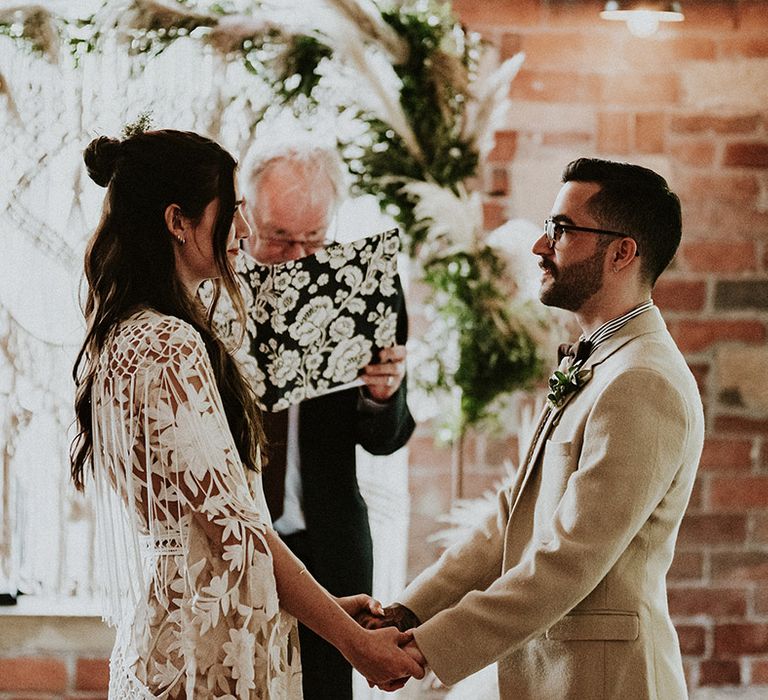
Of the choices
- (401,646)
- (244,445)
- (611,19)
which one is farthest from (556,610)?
(611,19)

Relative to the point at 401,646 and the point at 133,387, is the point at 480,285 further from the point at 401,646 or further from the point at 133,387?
the point at 133,387

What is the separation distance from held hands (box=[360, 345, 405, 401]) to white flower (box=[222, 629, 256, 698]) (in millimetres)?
762

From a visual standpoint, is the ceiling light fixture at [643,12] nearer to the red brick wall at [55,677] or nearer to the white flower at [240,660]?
the white flower at [240,660]

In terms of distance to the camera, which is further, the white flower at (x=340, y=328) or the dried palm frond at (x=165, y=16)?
the dried palm frond at (x=165, y=16)

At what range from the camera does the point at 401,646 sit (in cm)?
189

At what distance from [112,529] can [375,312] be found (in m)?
0.75

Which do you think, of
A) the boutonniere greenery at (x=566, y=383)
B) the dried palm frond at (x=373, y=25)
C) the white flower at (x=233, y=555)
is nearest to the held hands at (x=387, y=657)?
the white flower at (x=233, y=555)

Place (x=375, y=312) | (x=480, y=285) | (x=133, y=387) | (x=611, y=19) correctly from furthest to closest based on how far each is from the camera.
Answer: (x=611, y=19) → (x=480, y=285) → (x=375, y=312) → (x=133, y=387)

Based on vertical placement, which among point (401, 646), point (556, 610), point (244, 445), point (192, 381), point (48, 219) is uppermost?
point (48, 219)

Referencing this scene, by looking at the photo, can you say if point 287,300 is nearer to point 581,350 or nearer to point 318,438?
point 318,438

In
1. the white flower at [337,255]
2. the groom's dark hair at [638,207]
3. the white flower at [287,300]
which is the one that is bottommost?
the white flower at [287,300]

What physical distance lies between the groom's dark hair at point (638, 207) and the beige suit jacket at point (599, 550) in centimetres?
12

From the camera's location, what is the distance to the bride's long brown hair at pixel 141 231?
166cm

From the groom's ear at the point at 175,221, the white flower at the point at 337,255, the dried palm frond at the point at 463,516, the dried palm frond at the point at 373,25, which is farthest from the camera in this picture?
the dried palm frond at the point at 463,516
